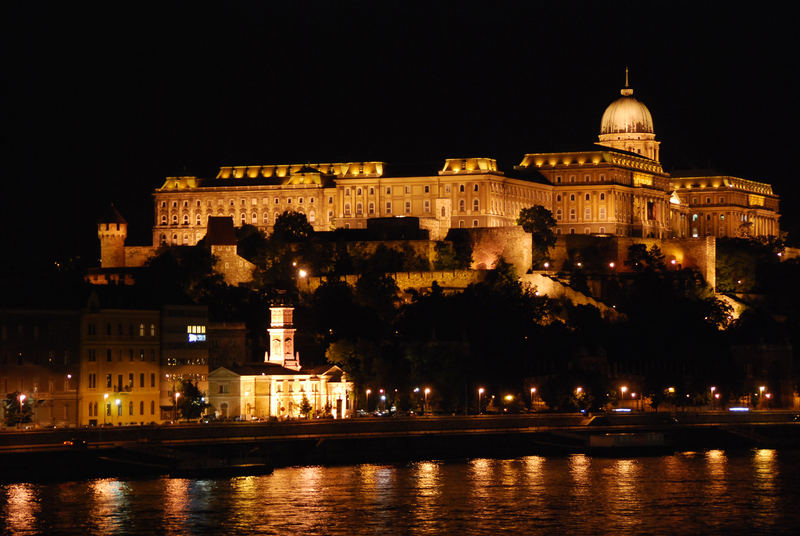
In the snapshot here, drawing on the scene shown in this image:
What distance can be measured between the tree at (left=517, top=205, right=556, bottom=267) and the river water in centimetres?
6122

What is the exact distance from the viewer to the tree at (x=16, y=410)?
10019 cm

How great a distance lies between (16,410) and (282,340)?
2108 cm

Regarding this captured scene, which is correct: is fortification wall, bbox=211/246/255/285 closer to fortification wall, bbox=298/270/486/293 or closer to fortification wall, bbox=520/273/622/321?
fortification wall, bbox=298/270/486/293

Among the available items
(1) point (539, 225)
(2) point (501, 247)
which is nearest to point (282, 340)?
(2) point (501, 247)

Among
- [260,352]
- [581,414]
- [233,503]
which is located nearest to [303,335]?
[260,352]

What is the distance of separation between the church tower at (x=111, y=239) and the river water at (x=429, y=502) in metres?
66.8

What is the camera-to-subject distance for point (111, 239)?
16375 cm

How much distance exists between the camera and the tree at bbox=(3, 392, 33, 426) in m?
100

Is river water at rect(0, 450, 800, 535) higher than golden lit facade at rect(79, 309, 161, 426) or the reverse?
the reverse

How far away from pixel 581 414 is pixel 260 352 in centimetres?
2190

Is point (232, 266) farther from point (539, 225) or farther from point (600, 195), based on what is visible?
point (600, 195)

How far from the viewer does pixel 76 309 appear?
10944 centimetres

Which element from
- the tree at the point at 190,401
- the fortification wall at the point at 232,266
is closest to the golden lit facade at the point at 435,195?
the fortification wall at the point at 232,266

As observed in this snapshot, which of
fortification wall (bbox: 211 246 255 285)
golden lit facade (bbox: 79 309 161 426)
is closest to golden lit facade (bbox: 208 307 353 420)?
golden lit facade (bbox: 79 309 161 426)
